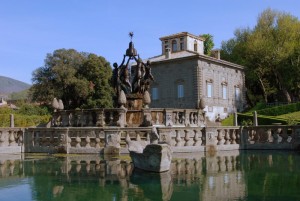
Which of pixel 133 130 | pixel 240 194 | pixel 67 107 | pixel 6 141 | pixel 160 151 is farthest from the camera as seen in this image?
pixel 67 107

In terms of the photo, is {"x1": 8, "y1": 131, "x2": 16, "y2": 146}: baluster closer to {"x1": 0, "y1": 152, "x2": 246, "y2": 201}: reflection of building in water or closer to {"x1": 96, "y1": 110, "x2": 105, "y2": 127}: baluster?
{"x1": 0, "y1": 152, "x2": 246, "y2": 201}: reflection of building in water

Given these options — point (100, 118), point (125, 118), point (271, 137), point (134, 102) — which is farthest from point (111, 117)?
point (271, 137)

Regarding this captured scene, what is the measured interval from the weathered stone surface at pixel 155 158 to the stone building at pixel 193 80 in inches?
1375

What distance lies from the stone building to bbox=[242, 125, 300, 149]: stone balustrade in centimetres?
2582

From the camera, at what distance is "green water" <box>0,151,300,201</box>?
30.7 feet

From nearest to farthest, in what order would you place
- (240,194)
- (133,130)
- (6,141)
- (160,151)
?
1. (240,194)
2. (160,151)
3. (133,130)
4. (6,141)

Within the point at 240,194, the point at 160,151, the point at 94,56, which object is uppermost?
the point at 94,56

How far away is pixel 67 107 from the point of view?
57.6m

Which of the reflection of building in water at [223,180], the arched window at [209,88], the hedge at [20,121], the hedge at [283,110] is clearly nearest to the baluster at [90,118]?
the reflection of building in water at [223,180]

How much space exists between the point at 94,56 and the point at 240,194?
50527mm

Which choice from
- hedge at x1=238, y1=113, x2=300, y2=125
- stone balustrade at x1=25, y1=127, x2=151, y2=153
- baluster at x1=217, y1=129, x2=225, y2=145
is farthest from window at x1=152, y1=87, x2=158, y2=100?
stone balustrade at x1=25, y1=127, x2=151, y2=153

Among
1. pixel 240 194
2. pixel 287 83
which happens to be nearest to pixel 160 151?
pixel 240 194

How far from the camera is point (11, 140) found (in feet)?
63.7

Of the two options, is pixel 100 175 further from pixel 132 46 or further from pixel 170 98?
pixel 170 98
